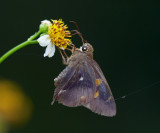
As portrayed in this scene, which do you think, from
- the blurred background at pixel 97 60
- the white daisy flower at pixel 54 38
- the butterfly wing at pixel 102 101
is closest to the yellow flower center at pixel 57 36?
the white daisy flower at pixel 54 38

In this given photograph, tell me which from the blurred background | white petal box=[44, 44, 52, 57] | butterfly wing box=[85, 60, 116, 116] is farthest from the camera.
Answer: the blurred background

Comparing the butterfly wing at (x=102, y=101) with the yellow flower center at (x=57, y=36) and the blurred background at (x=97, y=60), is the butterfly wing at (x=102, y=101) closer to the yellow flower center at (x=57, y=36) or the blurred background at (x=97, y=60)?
the yellow flower center at (x=57, y=36)

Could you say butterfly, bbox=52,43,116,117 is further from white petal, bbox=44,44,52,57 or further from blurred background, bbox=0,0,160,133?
blurred background, bbox=0,0,160,133

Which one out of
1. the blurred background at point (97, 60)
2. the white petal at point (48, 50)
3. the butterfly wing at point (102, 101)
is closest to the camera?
the butterfly wing at point (102, 101)

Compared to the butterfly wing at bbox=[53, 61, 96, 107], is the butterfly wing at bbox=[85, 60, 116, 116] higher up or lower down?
lower down

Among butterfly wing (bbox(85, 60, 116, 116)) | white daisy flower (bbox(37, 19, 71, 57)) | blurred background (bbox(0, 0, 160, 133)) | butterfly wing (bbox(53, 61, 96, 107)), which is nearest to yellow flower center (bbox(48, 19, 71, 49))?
white daisy flower (bbox(37, 19, 71, 57))

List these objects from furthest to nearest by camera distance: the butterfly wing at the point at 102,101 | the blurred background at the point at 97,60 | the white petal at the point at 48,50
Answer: the blurred background at the point at 97,60 < the white petal at the point at 48,50 < the butterfly wing at the point at 102,101


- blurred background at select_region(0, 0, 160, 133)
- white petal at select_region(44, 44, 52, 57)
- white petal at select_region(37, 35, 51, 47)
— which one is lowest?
blurred background at select_region(0, 0, 160, 133)

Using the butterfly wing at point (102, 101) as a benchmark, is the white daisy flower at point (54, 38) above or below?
above

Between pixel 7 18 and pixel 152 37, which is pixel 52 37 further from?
pixel 152 37

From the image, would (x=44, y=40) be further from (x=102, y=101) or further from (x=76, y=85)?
(x=102, y=101)
